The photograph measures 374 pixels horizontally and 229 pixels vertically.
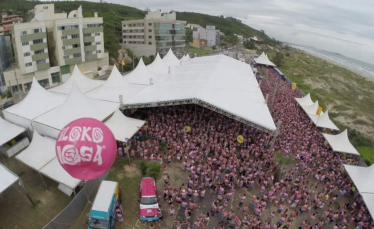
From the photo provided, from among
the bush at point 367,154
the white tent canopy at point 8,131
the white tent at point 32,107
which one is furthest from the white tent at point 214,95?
the bush at point 367,154

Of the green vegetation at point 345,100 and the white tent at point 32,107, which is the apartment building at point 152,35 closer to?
the green vegetation at point 345,100

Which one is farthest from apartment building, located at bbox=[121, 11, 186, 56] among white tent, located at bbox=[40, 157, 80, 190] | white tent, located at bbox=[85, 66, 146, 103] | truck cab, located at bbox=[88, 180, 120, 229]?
truck cab, located at bbox=[88, 180, 120, 229]

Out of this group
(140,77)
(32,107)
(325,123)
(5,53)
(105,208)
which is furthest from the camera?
(5,53)

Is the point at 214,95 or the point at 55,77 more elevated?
the point at 214,95

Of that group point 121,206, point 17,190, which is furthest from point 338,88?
point 17,190

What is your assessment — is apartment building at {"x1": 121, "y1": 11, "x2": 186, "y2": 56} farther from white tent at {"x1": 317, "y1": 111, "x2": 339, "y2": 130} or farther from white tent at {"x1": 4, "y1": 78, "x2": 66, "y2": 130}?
white tent at {"x1": 317, "y1": 111, "x2": 339, "y2": 130}

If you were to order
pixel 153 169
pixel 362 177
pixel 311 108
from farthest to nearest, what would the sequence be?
pixel 311 108, pixel 153 169, pixel 362 177

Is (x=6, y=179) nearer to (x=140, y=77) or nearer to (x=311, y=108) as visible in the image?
(x=140, y=77)

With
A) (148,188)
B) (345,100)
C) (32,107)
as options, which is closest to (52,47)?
(32,107)

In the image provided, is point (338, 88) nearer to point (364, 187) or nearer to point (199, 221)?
point (364, 187)
